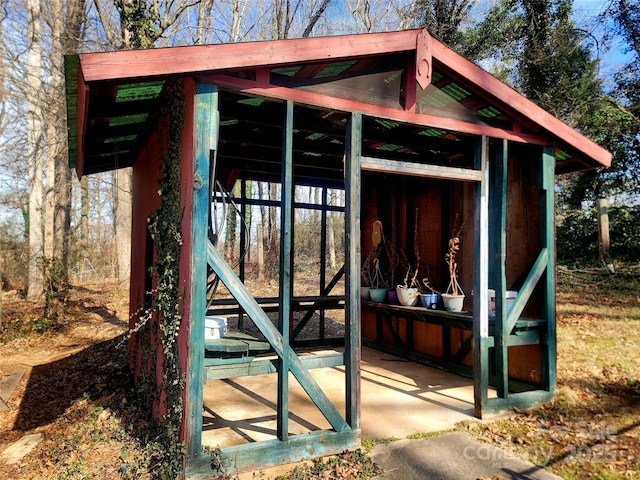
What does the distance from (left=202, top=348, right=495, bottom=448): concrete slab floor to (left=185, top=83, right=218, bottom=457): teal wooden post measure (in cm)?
57

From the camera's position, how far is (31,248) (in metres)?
11.8

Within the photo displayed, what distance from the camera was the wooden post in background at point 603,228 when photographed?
11172 millimetres

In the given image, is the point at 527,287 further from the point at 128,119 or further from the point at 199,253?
the point at 128,119

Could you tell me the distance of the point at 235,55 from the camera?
3.03 metres

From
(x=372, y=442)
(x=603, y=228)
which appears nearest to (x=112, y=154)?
(x=372, y=442)

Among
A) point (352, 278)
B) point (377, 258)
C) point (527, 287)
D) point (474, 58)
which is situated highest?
point (474, 58)

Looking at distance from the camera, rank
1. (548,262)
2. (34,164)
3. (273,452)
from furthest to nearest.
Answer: (34,164) < (548,262) < (273,452)

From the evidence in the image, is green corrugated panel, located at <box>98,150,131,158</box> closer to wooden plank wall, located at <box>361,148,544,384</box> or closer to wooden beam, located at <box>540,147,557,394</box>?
wooden plank wall, located at <box>361,148,544,384</box>

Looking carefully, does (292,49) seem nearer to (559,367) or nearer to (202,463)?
(202,463)

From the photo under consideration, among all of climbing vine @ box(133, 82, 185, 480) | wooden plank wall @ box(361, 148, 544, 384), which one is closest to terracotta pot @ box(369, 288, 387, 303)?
wooden plank wall @ box(361, 148, 544, 384)

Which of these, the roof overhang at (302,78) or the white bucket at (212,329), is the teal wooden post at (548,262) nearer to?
the roof overhang at (302,78)

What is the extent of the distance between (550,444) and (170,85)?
→ 14.0 feet

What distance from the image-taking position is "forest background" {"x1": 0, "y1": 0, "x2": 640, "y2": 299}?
37.5 ft

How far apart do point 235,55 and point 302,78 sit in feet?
2.05
